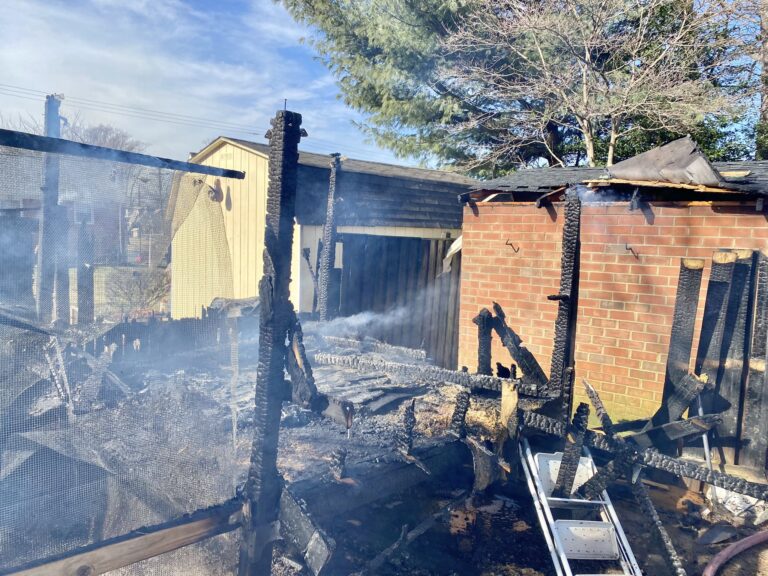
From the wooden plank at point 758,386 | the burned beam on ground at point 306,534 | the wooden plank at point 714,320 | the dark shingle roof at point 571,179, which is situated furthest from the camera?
the dark shingle roof at point 571,179

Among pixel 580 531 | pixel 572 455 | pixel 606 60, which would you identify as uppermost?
pixel 606 60

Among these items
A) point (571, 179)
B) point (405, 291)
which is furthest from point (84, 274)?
point (405, 291)

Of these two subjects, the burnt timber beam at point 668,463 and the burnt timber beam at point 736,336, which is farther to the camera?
the burnt timber beam at point 736,336

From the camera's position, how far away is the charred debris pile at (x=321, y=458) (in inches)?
118

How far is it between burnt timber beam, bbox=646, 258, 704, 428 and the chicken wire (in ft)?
12.6

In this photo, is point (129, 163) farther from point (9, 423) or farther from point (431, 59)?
point (431, 59)

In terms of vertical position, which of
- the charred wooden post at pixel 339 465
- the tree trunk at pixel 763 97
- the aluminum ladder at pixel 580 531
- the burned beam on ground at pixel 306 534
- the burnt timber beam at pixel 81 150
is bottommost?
the aluminum ladder at pixel 580 531

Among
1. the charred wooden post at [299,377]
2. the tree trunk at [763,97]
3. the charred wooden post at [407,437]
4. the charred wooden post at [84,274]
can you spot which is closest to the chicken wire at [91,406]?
the charred wooden post at [84,274]

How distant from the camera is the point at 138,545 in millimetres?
2574

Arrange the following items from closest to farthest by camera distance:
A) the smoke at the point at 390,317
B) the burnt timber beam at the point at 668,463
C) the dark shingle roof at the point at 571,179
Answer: the burnt timber beam at the point at 668,463, the dark shingle roof at the point at 571,179, the smoke at the point at 390,317

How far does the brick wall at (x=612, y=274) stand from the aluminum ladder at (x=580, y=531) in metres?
1.86

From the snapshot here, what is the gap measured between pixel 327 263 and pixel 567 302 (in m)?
5.82

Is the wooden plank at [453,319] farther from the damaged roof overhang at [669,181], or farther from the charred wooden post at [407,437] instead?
the charred wooden post at [407,437]

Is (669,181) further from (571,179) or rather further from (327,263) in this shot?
(327,263)
